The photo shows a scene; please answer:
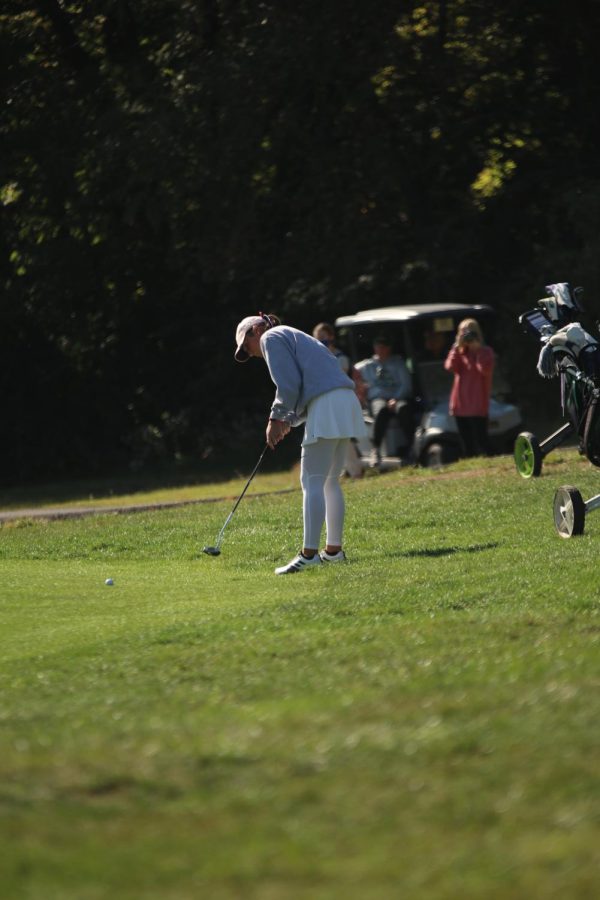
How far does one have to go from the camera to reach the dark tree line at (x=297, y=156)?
29.1 meters

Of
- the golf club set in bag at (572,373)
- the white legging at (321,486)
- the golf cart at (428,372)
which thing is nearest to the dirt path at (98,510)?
the golf cart at (428,372)


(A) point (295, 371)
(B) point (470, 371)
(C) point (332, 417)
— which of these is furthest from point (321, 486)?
(B) point (470, 371)

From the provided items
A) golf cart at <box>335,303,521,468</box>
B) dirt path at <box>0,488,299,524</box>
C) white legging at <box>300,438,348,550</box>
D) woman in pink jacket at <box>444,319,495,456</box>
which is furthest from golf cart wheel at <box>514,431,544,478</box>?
golf cart at <box>335,303,521,468</box>

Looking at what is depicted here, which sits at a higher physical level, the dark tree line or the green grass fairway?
the dark tree line

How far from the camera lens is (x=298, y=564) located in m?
11.3

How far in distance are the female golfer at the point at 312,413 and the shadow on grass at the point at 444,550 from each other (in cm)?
65

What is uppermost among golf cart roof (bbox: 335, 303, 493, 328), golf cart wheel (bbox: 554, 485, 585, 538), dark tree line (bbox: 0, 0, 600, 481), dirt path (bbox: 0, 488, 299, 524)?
dark tree line (bbox: 0, 0, 600, 481)

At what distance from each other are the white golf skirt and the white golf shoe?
803 mm

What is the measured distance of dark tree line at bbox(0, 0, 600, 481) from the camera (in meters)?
29.1

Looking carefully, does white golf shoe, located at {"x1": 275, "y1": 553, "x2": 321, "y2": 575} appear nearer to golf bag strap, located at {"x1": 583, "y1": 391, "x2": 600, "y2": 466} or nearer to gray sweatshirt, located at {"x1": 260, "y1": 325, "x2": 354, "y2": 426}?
gray sweatshirt, located at {"x1": 260, "y1": 325, "x2": 354, "y2": 426}

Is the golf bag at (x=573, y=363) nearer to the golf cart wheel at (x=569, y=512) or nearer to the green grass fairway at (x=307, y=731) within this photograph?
the golf cart wheel at (x=569, y=512)

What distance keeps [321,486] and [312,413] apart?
0.52 m

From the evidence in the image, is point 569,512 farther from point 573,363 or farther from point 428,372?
point 428,372

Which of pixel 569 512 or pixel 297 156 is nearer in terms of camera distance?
pixel 569 512
